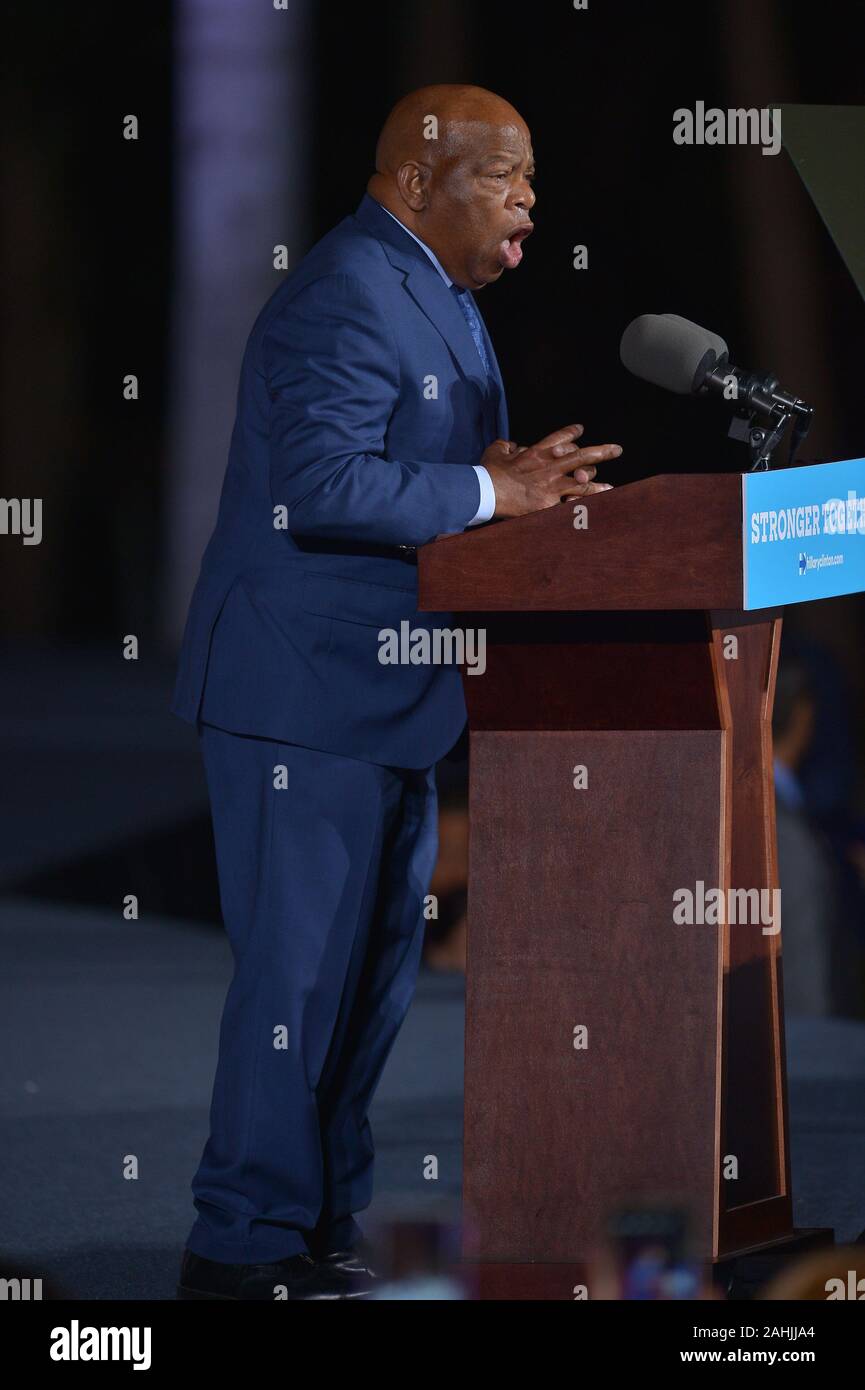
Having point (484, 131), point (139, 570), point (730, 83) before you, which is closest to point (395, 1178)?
point (484, 131)

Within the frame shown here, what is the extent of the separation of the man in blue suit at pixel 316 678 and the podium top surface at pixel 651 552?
0.27 m

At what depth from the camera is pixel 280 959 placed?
2635 mm

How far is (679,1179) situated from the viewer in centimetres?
237

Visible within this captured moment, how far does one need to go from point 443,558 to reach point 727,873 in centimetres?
46

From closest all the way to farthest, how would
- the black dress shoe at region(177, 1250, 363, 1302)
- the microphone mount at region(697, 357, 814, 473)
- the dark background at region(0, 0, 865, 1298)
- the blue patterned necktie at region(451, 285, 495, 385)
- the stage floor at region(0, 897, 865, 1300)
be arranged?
the microphone mount at region(697, 357, 814, 473)
the black dress shoe at region(177, 1250, 363, 1302)
the blue patterned necktie at region(451, 285, 495, 385)
the stage floor at region(0, 897, 865, 1300)
the dark background at region(0, 0, 865, 1298)

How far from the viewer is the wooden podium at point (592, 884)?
2.35 metres

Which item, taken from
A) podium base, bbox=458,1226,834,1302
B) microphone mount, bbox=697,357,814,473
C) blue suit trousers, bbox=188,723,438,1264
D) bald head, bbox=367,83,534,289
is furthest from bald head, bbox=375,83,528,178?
podium base, bbox=458,1226,834,1302

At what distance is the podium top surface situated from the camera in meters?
2.26

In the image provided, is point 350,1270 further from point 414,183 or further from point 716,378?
point 414,183

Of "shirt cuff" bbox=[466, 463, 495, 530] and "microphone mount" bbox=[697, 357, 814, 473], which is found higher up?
"microphone mount" bbox=[697, 357, 814, 473]

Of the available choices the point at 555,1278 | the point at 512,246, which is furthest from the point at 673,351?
the point at 555,1278

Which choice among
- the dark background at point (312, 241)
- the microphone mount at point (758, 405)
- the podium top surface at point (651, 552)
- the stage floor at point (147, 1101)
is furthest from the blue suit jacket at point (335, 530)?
the dark background at point (312, 241)

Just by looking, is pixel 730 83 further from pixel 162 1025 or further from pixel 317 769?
pixel 317 769

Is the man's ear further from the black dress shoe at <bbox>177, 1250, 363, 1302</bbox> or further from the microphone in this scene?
the black dress shoe at <bbox>177, 1250, 363, 1302</bbox>
